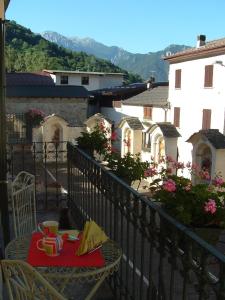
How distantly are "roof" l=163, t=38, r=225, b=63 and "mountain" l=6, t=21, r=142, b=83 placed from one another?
147 ft

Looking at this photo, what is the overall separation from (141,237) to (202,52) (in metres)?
25.9

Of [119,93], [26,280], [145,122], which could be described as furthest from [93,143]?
[119,93]

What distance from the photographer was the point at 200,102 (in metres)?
28.0

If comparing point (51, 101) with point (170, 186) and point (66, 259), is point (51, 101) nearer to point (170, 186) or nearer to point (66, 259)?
point (170, 186)

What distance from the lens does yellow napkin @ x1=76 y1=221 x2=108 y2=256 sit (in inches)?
122

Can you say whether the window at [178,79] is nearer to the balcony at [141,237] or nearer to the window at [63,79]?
the balcony at [141,237]

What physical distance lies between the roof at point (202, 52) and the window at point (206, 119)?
4003 mm

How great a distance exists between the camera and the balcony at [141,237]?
214 cm

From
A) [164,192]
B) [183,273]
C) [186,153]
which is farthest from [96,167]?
[186,153]

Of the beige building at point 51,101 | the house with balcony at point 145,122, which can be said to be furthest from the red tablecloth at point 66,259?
the beige building at point 51,101

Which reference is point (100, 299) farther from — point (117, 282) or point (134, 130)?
point (134, 130)

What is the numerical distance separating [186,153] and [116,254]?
84.9 feet

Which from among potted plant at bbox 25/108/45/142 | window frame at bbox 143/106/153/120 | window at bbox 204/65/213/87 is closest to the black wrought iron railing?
potted plant at bbox 25/108/45/142

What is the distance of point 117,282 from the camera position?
12.8 feet
